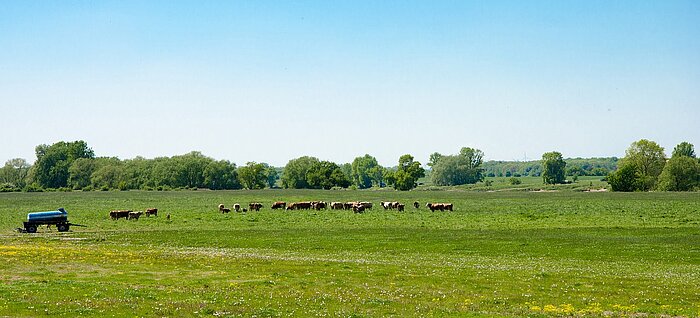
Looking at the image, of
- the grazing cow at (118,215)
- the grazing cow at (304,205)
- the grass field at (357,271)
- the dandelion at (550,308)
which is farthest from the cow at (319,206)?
the dandelion at (550,308)

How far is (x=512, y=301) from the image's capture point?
2127 centimetres

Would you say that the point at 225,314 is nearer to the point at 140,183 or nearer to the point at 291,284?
the point at 291,284

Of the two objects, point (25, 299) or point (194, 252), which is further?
point (194, 252)

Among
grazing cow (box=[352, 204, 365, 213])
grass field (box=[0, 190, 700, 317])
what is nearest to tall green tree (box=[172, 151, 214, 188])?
grazing cow (box=[352, 204, 365, 213])

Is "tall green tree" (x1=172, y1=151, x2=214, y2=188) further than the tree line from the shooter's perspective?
Yes

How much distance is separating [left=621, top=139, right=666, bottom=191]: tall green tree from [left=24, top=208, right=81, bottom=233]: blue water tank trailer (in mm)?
123497

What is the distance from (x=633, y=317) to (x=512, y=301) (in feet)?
12.1

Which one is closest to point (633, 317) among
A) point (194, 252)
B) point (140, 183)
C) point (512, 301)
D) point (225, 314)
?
point (512, 301)

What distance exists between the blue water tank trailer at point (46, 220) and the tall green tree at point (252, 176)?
131 m

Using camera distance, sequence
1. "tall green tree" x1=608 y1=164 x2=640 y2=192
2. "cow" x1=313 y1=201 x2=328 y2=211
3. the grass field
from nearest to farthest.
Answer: the grass field → "cow" x1=313 y1=201 x2=328 y2=211 → "tall green tree" x1=608 y1=164 x2=640 y2=192

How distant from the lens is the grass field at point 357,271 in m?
20.1

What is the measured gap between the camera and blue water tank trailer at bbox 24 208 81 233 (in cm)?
5122

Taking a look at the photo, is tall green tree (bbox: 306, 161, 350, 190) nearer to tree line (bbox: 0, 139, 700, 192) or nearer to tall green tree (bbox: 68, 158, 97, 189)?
tree line (bbox: 0, 139, 700, 192)

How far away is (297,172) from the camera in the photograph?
193 meters
